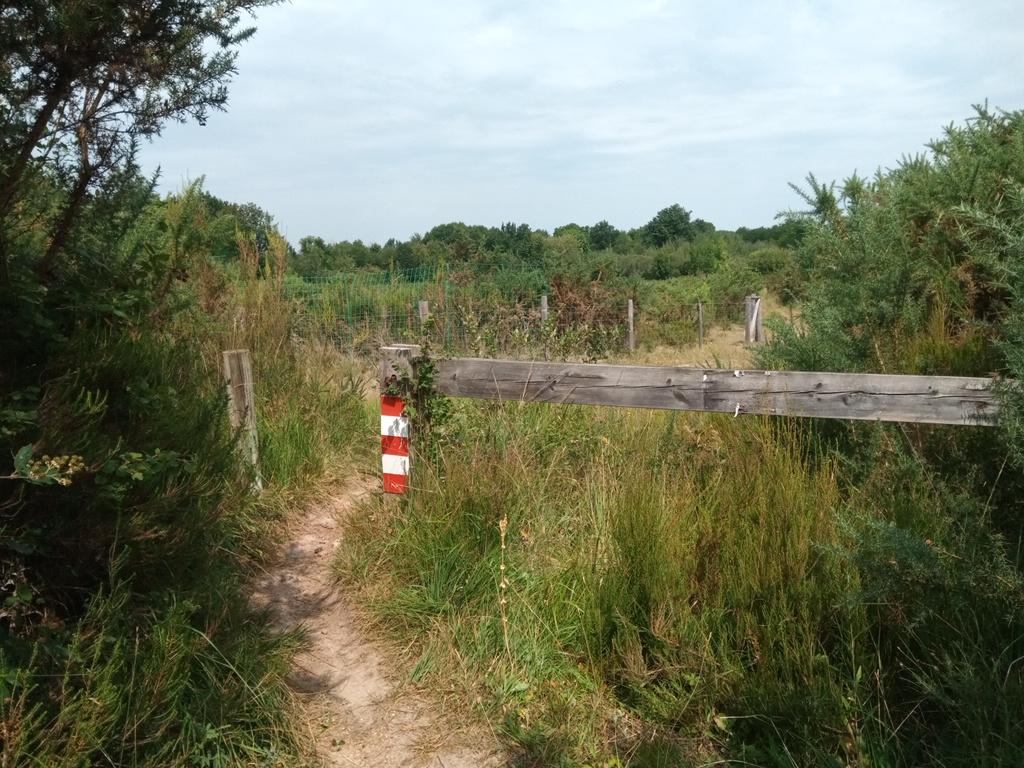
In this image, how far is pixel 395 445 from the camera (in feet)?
16.8

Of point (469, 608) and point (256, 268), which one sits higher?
point (256, 268)

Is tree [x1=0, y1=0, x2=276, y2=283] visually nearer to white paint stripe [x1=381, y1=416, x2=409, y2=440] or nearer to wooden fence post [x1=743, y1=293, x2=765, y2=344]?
white paint stripe [x1=381, y1=416, x2=409, y2=440]

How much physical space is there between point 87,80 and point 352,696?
9.35 ft

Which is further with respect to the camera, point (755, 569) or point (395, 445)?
point (395, 445)

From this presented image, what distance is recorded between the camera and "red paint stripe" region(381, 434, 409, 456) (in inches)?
201

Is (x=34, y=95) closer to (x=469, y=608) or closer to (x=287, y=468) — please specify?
(x=469, y=608)

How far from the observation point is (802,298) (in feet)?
24.0

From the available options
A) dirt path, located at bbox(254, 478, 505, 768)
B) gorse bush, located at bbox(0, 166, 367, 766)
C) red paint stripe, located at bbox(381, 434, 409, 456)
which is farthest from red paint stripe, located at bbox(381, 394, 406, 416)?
gorse bush, located at bbox(0, 166, 367, 766)

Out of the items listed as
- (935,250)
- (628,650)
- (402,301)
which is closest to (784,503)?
(628,650)

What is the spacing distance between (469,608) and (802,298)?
4.61 m

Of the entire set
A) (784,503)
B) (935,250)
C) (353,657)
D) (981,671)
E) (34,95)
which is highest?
(34,95)

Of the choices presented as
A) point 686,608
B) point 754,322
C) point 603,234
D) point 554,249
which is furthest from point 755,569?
point 603,234

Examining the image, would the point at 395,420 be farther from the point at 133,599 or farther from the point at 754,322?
the point at 754,322

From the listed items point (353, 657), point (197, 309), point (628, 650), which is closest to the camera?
point (628, 650)
